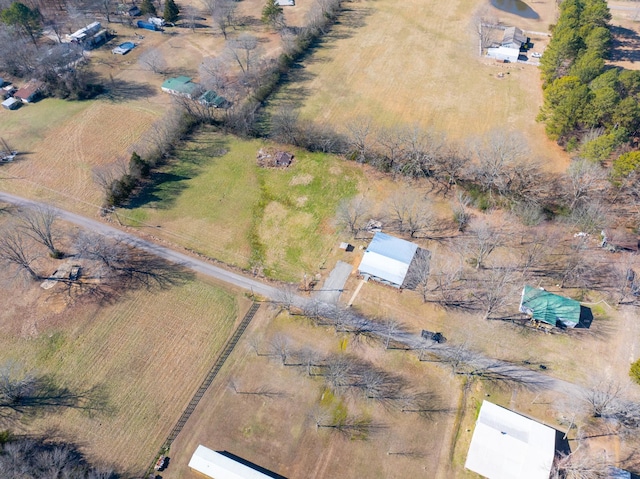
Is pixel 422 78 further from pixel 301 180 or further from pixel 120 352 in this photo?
pixel 120 352

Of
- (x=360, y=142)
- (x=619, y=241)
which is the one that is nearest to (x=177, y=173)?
(x=360, y=142)

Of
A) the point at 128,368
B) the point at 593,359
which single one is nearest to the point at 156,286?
the point at 128,368

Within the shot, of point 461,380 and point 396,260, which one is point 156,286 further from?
point 461,380

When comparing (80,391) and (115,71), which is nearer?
(80,391)

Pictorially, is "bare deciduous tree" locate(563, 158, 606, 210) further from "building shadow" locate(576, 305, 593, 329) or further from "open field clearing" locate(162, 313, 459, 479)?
"open field clearing" locate(162, 313, 459, 479)

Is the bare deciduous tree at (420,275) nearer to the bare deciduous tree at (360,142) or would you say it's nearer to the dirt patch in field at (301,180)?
the bare deciduous tree at (360,142)

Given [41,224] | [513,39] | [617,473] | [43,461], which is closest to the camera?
[617,473]
